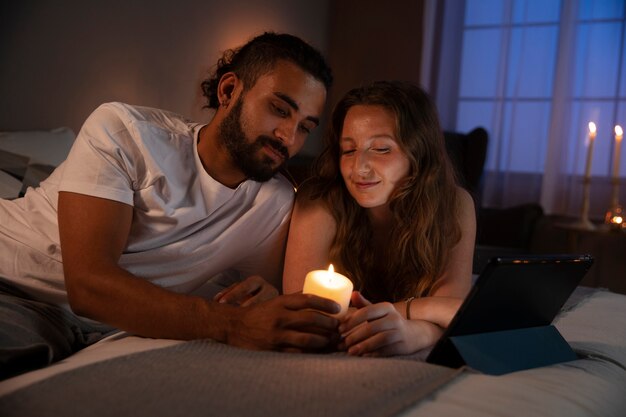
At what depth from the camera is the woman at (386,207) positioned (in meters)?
1.55

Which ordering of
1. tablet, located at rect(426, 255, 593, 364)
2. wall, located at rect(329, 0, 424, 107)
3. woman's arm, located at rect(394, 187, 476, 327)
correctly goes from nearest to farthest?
tablet, located at rect(426, 255, 593, 364) → woman's arm, located at rect(394, 187, 476, 327) → wall, located at rect(329, 0, 424, 107)

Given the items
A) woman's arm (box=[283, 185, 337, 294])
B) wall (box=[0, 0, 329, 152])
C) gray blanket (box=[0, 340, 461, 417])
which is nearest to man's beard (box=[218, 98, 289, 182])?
woman's arm (box=[283, 185, 337, 294])

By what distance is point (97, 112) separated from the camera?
1.40 m

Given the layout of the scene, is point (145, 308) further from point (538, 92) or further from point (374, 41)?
point (374, 41)

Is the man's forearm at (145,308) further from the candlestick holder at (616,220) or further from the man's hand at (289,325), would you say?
the candlestick holder at (616,220)

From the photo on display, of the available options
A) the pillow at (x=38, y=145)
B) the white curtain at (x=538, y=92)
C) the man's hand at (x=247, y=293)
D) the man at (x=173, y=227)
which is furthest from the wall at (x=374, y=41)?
the man's hand at (x=247, y=293)

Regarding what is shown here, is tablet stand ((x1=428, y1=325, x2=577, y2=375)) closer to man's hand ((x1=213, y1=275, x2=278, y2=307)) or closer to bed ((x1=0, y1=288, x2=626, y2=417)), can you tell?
bed ((x1=0, y1=288, x2=626, y2=417))

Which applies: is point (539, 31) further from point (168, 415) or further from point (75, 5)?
point (168, 415)

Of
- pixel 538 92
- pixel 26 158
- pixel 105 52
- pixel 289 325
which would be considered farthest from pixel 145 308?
pixel 538 92

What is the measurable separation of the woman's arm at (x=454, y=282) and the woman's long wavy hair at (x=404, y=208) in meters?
0.02

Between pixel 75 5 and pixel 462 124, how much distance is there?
8.94 feet

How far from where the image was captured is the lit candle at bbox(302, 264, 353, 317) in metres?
1.04

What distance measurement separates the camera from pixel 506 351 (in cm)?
102

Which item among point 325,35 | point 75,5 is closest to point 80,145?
point 75,5
